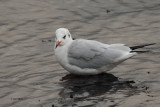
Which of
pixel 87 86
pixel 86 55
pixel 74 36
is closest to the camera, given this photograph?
pixel 87 86

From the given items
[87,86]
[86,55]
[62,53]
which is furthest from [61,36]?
[87,86]

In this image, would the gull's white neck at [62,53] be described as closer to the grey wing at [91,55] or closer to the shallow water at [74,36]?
the grey wing at [91,55]

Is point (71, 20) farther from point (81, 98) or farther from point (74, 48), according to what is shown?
point (81, 98)

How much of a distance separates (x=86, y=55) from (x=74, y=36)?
3399mm

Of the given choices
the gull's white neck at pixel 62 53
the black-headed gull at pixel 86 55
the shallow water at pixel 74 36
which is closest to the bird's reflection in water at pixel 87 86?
the shallow water at pixel 74 36

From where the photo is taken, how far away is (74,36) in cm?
1381

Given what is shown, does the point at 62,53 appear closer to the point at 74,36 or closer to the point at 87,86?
the point at 87,86

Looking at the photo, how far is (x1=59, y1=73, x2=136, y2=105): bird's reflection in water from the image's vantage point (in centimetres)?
965

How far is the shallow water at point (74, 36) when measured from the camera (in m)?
9.57

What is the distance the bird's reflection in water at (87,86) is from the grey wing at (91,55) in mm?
377

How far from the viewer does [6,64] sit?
1184 centimetres

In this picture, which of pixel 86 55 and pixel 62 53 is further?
pixel 62 53

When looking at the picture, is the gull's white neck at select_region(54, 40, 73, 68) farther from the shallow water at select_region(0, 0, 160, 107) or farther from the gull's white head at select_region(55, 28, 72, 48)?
the shallow water at select_region(0, 0, 160, 107)

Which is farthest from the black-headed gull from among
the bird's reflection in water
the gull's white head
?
the bird's reflection in water
